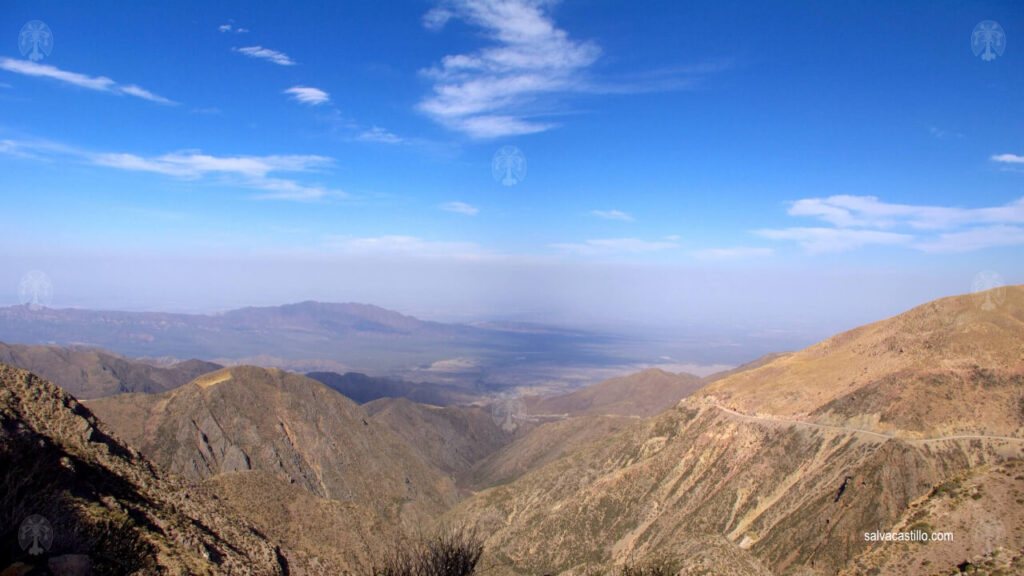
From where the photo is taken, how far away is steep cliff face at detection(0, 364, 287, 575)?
2027cm

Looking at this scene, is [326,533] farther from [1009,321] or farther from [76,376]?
[76,376]

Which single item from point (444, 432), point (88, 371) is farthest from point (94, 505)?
point (88, 371)

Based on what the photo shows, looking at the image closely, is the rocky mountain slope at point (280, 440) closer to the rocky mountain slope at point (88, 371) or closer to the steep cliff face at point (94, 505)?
the steep cliff face at point (94, 505)

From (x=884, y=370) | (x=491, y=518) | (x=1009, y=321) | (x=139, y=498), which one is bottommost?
(x=491, y=518)

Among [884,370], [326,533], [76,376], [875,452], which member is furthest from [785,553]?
[76,376]

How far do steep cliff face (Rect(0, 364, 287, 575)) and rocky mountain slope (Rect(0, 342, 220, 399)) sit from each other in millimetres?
136448

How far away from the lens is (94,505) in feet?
80.5

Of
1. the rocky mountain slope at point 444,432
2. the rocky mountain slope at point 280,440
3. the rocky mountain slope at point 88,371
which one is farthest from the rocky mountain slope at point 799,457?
the rocky mountain slope at point 88,371

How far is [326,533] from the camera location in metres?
44.2

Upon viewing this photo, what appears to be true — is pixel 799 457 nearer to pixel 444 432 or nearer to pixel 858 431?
pixel 858 431

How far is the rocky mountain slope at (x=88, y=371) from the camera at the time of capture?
480ft

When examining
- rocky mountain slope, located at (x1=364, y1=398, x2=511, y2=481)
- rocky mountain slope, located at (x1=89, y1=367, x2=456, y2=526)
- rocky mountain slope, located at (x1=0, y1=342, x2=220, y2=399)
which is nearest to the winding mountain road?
rocky mountain slope, located at (x1=89, y1=367, x2=456, y2=526)

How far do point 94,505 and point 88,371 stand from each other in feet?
525

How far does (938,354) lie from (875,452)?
1541cm
